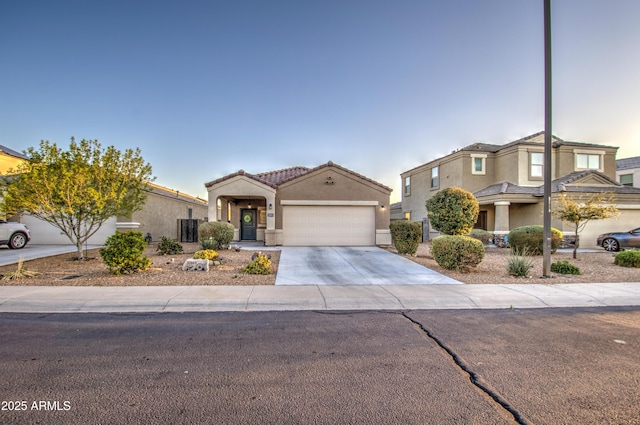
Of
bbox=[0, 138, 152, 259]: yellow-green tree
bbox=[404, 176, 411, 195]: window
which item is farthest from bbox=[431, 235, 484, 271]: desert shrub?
bbox=[404, 176, 411, 195]: window

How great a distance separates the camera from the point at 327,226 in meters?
18.0

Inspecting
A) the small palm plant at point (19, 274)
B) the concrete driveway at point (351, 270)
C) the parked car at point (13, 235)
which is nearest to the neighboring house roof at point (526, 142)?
the concrete driveway at point (351, 270)

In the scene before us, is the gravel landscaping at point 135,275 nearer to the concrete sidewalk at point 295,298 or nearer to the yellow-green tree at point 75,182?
the concrete sidewalk at point 295,298

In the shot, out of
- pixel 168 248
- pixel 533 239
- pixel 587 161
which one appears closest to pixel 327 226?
pixel 168 248

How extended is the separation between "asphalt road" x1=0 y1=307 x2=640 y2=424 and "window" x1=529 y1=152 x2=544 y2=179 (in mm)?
17470

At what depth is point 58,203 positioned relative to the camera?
1034cm

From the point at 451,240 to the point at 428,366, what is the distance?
7.29 m

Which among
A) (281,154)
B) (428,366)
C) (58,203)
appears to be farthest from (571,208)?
(58,203)

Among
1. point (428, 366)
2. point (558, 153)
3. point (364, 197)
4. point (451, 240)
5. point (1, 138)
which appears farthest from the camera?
point (558, 153)

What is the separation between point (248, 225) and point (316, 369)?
62.9 ft

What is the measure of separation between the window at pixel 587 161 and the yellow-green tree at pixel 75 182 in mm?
26029

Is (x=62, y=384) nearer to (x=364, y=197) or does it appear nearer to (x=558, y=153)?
(x=364, y=197)

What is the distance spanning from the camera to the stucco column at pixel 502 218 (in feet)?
62.3

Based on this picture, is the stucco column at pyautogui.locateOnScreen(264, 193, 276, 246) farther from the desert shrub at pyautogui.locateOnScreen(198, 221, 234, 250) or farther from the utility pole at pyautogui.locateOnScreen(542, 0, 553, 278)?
the utility pole at pyautogui.locateOnScreen(542, 0, 553, 278)
